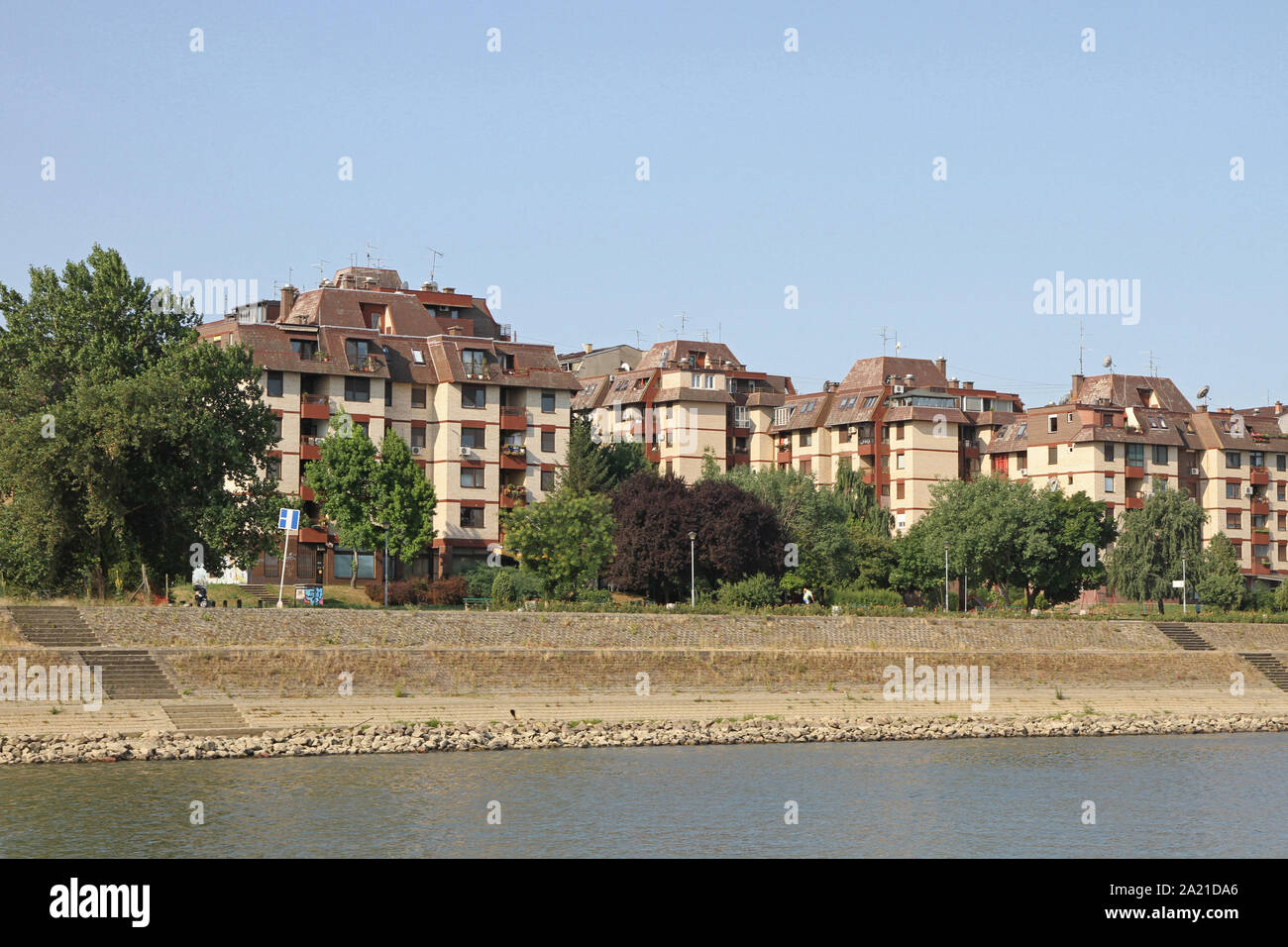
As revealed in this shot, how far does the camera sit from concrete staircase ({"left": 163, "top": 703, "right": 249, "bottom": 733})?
43.2 meters

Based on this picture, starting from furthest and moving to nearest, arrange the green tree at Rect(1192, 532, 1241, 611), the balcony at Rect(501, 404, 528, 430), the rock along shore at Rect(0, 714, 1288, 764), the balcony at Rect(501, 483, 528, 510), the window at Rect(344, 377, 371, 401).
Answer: the green tree at Rect(1192, 532, 1241, 611) < the balcony at Rect(501, 483, 528, 510) < the balcony at Rect(501, 404, 528, 430) < the window at Rect(344, 377, 371, 401) < the rock along shore at Rect(0, 714, 1288, 764)

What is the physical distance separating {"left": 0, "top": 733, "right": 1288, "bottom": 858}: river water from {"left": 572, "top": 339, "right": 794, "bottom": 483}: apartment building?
7296 cm

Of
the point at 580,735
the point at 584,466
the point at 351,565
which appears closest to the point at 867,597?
the point at 584,466

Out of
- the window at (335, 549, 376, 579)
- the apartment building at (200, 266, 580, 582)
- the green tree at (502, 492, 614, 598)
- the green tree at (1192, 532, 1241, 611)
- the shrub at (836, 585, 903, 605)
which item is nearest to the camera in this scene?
the green tree at (502, 492, 614, 598)

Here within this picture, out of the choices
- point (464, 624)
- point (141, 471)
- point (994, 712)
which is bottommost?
point (994, 712)

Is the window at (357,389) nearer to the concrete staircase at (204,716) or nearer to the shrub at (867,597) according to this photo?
the shrub at (867,597)

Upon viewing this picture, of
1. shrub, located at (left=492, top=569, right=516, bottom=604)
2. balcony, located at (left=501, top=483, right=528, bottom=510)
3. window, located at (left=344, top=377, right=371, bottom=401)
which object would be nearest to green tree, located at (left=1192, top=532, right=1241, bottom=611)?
balcony, located at (left=501, top=483, right=528, bottom=510)

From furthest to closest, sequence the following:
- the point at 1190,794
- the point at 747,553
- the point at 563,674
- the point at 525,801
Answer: the point at 747,553 < the point at 563,674 < the point at 1190,794 < the point at 525,801

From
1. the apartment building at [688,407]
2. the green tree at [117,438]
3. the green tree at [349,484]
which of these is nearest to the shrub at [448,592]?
the green tree at [349,484]

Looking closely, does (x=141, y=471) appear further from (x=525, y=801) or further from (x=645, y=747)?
(x=525, y=801)

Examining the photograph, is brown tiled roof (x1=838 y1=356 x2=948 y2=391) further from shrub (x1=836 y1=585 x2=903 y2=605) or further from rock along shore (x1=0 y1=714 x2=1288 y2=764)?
rock along shore (x1=0 y1=714 x2=1288 y2=764)

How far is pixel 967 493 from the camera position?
91875 mm
